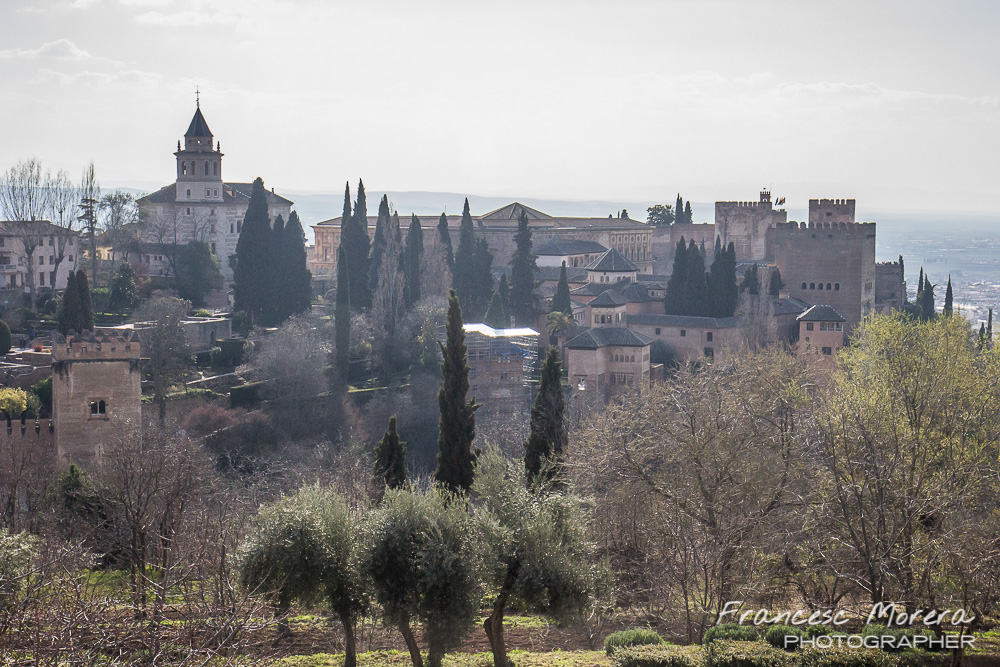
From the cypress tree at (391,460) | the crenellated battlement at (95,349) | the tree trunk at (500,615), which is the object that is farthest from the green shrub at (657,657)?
the crenellated battlement at (95,349)

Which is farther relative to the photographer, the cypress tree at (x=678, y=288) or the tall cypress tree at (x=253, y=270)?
the cypress tree at (x=678, y=288)

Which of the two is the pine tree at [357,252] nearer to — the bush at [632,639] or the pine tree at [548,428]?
the pine tree at [548,428]

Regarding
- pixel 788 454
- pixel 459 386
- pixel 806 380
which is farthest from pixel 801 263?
pixel 788 454

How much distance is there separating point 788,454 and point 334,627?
7271mm

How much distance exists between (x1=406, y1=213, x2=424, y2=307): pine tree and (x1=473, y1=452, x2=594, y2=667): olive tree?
28.4 m

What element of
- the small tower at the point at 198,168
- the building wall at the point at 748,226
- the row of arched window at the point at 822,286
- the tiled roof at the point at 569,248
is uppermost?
the small tower at the point at 198,168

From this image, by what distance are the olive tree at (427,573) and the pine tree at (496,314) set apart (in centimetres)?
2845

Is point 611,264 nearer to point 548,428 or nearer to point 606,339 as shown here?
point 606,339

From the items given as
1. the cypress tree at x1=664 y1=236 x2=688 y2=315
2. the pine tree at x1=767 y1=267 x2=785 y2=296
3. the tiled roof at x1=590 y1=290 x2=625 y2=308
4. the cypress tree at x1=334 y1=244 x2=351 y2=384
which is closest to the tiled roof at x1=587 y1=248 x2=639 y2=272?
the cypress tree at x1=664 y1=236 x2=688 y2=315

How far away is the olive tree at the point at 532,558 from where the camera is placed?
14094mm

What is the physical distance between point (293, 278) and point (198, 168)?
12324 mm

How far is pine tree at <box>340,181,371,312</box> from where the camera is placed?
43.4 meters

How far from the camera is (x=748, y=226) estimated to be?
2459 inches

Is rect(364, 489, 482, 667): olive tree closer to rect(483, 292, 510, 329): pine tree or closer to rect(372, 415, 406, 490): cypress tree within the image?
rect(372, 415, 406, 490): cypress tree
